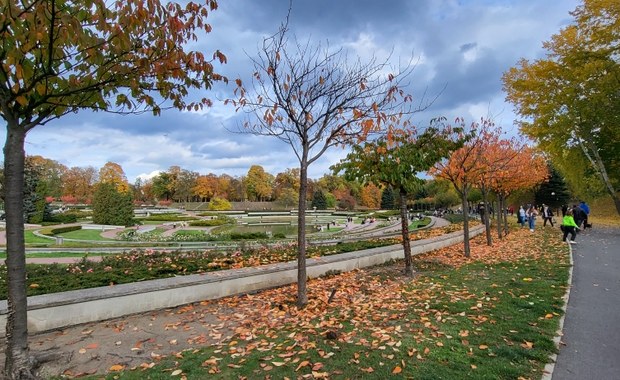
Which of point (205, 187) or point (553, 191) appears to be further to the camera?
point (205, 187)

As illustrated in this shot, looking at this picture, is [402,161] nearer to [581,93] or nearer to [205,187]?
[581,93]

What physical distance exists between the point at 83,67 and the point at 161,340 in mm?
3106

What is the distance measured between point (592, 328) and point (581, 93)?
1498 centimetres

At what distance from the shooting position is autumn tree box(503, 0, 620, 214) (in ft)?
47.6

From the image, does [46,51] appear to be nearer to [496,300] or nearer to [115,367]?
[115,367]

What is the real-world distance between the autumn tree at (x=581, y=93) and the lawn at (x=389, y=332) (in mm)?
11592

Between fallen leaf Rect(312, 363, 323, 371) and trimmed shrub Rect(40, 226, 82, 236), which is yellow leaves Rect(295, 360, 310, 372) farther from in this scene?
trimmed shrub Rect(40, 226, 82, 236)

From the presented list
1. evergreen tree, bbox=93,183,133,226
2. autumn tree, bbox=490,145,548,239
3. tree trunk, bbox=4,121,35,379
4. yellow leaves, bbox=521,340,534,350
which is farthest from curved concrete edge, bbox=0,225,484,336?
evergreen tree, bbox=93,183,133,226

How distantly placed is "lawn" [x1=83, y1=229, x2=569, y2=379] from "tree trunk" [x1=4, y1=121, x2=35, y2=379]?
86 cm

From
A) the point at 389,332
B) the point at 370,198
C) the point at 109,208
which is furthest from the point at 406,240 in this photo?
the point at 370,198

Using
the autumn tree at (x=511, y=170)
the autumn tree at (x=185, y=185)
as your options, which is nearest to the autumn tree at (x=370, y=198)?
the autumn tree at (x=185, y=185)

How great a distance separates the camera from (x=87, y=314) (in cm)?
494

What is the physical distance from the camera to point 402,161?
7.84 metres

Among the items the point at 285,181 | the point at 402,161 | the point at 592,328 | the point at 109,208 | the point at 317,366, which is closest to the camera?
the point at 317,366
